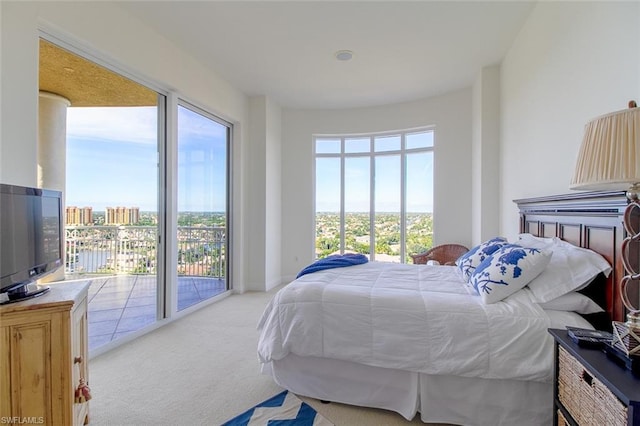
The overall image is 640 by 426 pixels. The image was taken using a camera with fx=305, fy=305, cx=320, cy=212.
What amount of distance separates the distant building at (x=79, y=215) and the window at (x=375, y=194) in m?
3.43

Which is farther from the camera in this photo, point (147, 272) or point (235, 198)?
point (235, 198)

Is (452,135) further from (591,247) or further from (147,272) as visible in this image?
(147,272)

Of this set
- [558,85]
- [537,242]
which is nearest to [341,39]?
[558,85]

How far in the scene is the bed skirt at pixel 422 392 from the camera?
164cm

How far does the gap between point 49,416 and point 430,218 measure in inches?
185

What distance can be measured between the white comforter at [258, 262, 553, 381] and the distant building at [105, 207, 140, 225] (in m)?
1.88

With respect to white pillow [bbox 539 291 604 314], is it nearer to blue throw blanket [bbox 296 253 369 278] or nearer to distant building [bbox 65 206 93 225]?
blue throw blanket [bbox 296 253 369 278]

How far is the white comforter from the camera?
1.58 meters

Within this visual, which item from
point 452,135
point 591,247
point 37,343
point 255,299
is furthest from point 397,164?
point 37,343

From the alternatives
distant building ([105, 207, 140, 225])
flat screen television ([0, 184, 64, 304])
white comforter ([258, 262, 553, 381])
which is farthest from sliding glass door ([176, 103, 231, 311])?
white comforter ([258, 262, 553, 381])

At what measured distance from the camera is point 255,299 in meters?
4.27

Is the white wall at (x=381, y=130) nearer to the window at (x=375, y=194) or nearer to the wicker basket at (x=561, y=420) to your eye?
the window at (x=375, y=194)

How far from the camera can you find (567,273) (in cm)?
166

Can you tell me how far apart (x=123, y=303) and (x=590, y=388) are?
12.8 ft
